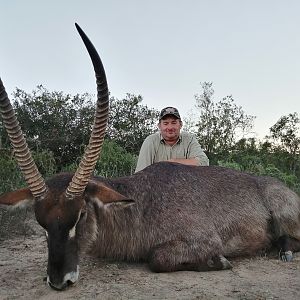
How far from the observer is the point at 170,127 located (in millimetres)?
7750

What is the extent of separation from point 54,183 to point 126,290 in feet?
4.00

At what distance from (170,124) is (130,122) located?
10.5 metres

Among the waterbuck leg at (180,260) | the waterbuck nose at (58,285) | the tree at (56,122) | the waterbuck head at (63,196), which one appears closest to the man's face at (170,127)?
the waterbuck leg at (180,260)

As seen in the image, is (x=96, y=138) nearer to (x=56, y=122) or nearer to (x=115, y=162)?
(x=115, y=162)

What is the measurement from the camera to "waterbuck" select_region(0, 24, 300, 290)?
415 cm

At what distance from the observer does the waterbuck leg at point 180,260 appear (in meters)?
4.82

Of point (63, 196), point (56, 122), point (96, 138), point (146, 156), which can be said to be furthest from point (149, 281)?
point (56, 122)

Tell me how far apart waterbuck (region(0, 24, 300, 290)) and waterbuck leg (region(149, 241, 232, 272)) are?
0.03 ft

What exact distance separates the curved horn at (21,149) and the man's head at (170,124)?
11.8ft

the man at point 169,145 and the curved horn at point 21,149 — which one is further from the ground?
the man at point 169,145

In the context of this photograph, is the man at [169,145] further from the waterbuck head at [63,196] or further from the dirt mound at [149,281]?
the waterbuck head at [63,196]

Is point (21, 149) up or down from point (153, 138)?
down

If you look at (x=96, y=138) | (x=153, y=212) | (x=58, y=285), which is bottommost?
(x=58, y=285)

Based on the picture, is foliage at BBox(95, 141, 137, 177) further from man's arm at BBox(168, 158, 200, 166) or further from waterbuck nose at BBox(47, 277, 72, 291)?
waterbuck nose at BBox(47, 277, 72, 291)
